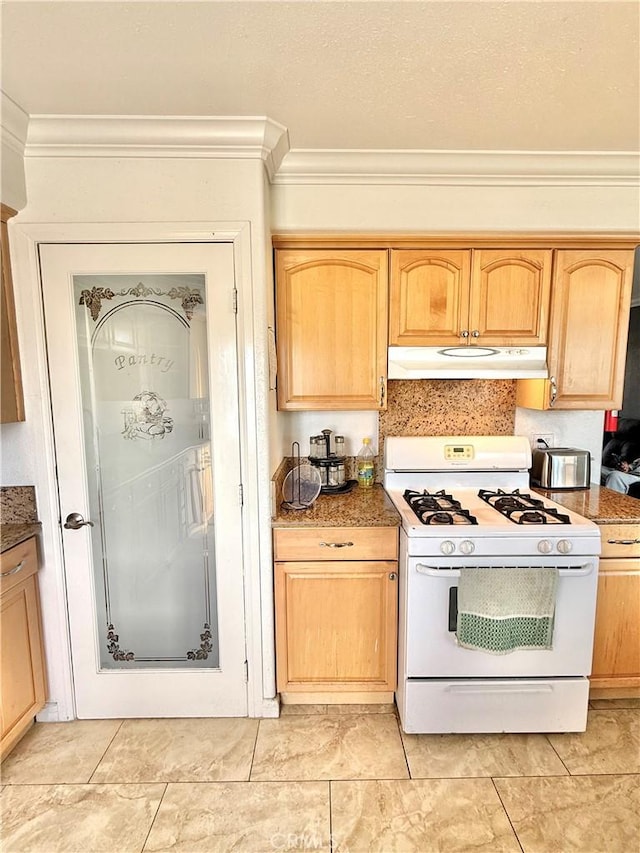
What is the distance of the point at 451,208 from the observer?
86.4 inches

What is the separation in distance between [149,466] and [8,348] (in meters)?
0.77

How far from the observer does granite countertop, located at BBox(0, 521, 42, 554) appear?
1.78 metres

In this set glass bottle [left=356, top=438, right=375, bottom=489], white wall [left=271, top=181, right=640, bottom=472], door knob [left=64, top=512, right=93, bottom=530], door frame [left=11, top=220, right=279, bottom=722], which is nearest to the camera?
door frame [left=11, top=220, right=279, bottom=722]

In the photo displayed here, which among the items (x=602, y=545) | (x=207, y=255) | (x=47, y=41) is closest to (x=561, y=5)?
(x=207, y=255)

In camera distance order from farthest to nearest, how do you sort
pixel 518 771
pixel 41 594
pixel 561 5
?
1. pixel 41 594
2. pixel 518 771
3. pixel 561 5

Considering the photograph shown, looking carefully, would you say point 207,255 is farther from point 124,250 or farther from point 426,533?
point 426,533

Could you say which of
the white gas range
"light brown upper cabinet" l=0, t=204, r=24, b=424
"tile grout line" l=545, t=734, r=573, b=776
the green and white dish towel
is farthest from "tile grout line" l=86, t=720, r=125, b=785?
"tile grout line" l=545, t=734, r=573, b=776

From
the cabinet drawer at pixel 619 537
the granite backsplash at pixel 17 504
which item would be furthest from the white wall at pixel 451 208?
the granite backsplash at pixel 17 504

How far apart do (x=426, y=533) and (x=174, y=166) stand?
1.90m

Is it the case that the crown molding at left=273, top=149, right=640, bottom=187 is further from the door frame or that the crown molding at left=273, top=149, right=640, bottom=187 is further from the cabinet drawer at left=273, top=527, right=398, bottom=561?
the cabinet drawer at left=273, top=527, right=398, bottom=561

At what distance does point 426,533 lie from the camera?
71.7 inches

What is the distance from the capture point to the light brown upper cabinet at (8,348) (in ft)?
5.98

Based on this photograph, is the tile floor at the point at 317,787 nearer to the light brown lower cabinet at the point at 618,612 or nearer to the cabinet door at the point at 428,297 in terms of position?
the light brown lower cabinet at the point at 618,612

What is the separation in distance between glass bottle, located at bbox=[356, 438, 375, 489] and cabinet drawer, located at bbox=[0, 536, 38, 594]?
1.68 metres
